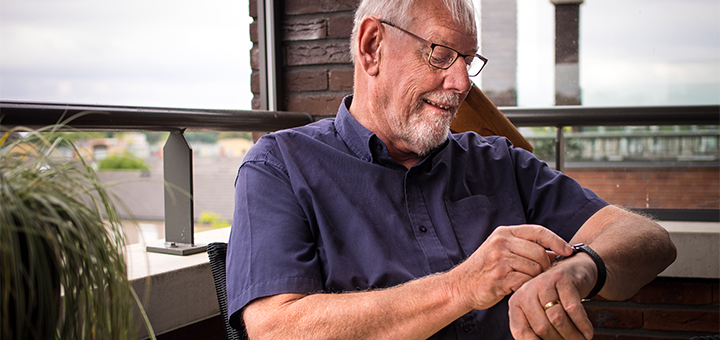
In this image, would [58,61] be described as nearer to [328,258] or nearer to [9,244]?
[328,258]

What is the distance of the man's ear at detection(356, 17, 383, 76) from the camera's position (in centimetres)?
142

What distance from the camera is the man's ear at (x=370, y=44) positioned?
142cm

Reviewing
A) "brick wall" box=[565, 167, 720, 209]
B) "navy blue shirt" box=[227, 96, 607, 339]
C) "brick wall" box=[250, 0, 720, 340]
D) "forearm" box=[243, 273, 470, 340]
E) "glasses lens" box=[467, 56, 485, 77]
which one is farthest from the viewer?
"brick wall" box=[565, 167, 720, 209]

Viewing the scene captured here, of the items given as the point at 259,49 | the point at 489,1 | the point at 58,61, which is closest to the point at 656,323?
the point at 489,1

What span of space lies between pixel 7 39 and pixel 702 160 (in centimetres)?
267

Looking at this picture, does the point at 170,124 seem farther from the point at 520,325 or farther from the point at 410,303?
the point at 520,325

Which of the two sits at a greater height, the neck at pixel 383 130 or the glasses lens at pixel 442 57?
the glasses lens at pixel 442 57

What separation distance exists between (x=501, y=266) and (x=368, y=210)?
13.5 inches

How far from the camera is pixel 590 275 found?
1104 millimetres

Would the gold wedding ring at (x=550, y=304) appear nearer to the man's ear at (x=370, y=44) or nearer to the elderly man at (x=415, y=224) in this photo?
the elderly man at (x=415, y=224)

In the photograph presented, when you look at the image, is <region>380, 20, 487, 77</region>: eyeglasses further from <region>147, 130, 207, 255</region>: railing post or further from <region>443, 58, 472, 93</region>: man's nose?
<region>147, 130, 207, 255</region>: railing post

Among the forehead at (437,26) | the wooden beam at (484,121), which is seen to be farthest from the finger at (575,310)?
the wooden beam at (484,121)

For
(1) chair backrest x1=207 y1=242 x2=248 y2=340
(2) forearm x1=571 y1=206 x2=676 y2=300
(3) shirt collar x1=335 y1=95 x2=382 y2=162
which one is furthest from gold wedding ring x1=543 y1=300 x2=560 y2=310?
(1) chair backrest x1=207 y1=242 x2=248 y2=340

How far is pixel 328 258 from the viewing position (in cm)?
116
